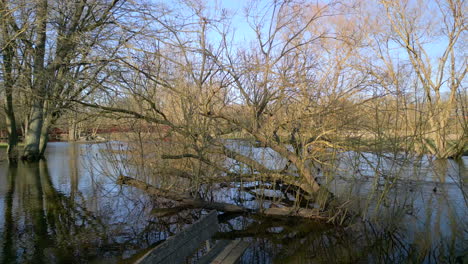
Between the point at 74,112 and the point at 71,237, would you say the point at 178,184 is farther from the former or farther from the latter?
the point at 74,112

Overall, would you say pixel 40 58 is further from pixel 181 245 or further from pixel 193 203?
pixel 181 245

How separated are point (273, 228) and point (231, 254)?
268 centimetres

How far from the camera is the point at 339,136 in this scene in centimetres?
696

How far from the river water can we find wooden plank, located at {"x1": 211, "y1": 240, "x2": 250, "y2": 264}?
82 cm

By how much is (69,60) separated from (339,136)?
20.8ft

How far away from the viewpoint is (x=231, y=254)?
4117 millimetres

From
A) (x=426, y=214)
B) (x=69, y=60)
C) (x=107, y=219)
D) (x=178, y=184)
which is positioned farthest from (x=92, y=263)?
(x=426, y=214)

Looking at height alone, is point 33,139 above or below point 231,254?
above

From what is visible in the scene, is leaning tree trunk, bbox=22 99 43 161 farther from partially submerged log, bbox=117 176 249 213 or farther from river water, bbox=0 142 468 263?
partially submerged log, bbox=117 176 249 213

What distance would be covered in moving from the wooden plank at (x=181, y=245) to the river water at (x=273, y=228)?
1.41 meters

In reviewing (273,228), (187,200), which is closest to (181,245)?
(273,228)

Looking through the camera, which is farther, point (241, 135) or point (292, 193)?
point (292, 193)

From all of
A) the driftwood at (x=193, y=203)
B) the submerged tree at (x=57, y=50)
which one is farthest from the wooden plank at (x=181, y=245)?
the submerged tree at (x=57, y=50)

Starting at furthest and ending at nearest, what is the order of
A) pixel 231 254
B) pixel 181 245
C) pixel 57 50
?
pixel 57 50
pixel 231 254
pixel 181 245
